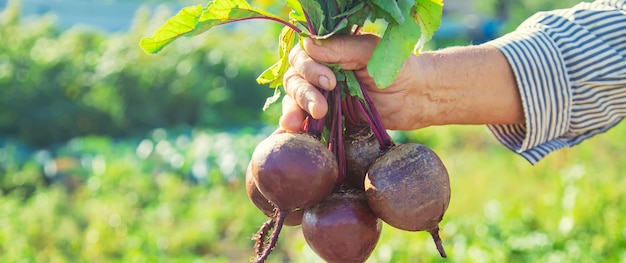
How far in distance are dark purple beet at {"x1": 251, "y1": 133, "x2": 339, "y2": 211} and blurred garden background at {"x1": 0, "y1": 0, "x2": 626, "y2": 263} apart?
8.53 ft

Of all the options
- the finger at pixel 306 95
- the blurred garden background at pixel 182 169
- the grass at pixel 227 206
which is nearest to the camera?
the finger at pixel 306 95

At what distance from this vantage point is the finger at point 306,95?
71.1 inches

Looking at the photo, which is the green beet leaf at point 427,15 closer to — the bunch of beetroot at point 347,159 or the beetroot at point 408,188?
the bunch of beetroot at point 347,159

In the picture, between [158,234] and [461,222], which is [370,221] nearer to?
[461,222]

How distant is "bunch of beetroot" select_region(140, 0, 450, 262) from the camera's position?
68.6 inches

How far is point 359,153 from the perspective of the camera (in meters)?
1.91

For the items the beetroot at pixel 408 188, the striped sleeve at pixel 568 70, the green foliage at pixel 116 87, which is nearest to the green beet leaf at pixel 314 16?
the beetroot at pixel 408 188

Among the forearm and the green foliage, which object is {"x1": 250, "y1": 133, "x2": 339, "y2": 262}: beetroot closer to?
the forearm

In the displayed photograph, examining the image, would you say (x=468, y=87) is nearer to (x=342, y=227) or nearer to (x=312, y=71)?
(x=312, y=71)

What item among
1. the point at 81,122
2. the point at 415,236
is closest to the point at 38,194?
the point at 81,122

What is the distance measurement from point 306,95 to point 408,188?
356 mm

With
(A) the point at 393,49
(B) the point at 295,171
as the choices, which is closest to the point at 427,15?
(A) the point at 393,49

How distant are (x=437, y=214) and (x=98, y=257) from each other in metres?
4.03

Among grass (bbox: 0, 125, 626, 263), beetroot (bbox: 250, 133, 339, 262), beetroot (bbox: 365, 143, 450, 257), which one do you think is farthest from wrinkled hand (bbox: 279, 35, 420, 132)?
grass (bbox: 0, 125, 626, 263)
